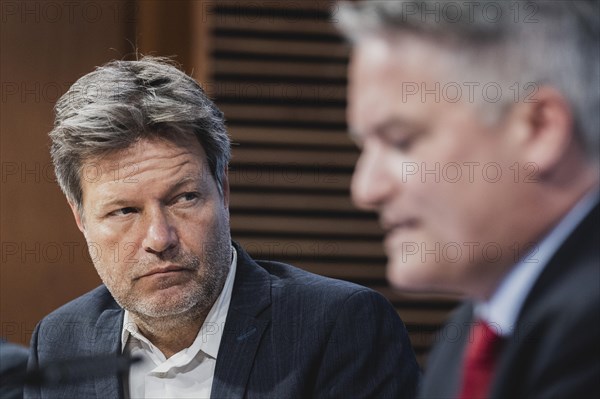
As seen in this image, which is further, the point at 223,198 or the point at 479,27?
the point at 223,198

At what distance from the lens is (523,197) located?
36.3 inches

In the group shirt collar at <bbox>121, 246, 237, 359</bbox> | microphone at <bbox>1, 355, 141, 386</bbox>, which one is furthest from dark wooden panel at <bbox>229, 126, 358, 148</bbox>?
microphone at <bbox>1, 355, 141, 386</bbox>

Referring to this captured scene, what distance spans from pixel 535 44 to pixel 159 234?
144cm

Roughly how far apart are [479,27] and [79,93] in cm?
165

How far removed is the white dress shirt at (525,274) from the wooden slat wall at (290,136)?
2.87 m

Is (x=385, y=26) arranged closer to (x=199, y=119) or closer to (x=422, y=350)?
(x=199, y=119)

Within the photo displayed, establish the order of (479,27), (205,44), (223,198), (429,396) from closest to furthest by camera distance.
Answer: (479,27) < (429,396) < (223,198) < (205,44)

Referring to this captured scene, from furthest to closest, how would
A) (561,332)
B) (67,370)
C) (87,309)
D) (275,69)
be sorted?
1. (275,69)
2. (87,309)
3. (67,370)
4. (561,332)

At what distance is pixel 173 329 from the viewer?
2354 mm

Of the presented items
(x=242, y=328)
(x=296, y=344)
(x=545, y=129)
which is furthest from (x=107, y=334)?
(x=545, y=129)

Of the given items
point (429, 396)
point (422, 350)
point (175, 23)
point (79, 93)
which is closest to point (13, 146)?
point (175, 23)

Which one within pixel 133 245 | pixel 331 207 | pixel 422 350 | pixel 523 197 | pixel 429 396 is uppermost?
pixel 523 197

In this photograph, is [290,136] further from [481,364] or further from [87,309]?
[481,364]

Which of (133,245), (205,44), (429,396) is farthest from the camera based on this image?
(205,44)
